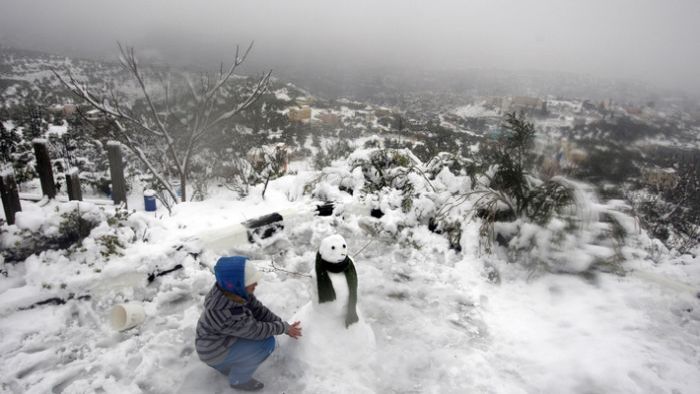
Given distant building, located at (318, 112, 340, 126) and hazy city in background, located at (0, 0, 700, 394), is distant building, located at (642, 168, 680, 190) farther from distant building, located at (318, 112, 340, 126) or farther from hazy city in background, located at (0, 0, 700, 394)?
distant building, located at (318, 112, 340, 126)

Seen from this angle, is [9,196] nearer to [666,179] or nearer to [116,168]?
[116,168]

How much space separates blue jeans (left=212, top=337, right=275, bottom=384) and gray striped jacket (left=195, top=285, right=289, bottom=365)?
0.05 metres

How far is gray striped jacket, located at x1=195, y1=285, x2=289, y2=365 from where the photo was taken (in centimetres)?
190

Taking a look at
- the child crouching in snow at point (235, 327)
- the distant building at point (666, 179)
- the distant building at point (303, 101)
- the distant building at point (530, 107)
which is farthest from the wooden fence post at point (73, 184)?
the distant building at point (303, 101)

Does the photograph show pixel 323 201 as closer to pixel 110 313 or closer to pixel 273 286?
pixel 273 286

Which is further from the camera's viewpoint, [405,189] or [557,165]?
[405,189]

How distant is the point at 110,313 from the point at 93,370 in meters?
0.52

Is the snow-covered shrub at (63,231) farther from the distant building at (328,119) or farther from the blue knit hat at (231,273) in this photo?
the distant building at (328,119)

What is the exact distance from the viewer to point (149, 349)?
236 centimetres

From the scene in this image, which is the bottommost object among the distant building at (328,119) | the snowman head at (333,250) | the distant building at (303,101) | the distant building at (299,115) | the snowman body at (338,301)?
the distant building at (328,119)

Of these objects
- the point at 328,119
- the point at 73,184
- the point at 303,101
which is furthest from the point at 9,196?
the point at 303,101

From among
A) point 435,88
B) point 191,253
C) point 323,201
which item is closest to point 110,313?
point 191,253

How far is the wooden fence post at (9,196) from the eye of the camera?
348cm

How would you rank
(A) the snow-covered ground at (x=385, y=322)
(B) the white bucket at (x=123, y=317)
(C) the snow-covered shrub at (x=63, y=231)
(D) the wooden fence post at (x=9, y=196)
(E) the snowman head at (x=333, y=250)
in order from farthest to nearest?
(D) the wooden fence post at (x=9, y=196), (C) the snow-covered shrub at (x=63, y=231), (B) the white bucket at (x=123, y=317), (E) the snowman head at (x=333, y=250), (A) the snow-covered ground at (x=385, y=322)
